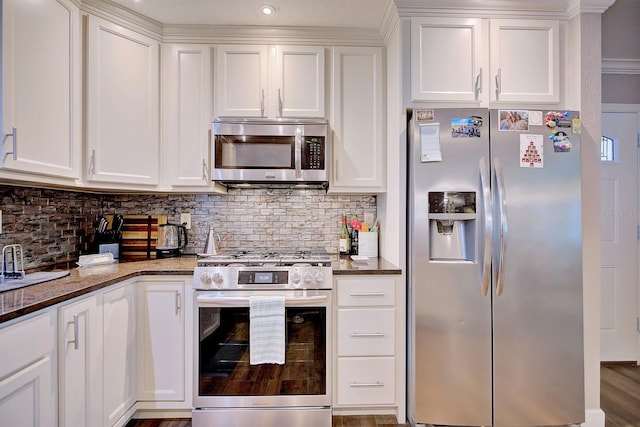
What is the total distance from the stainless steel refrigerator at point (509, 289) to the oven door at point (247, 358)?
22.1 inches

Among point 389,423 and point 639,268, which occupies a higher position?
point 639,268

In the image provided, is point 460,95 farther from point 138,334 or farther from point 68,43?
point 138,334

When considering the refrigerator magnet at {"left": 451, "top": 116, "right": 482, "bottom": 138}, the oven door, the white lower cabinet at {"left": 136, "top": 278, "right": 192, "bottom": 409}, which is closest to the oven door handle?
the oven door

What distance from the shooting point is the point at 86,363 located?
1484 mm

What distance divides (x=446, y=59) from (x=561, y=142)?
2.55ft

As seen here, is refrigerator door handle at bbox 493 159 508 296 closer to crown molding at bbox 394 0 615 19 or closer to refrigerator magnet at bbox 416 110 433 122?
refrigerator magnet at bbox 416 110 433 122

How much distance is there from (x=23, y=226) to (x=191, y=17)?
1618 mm

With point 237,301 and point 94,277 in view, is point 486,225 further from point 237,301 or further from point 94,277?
point 94,277

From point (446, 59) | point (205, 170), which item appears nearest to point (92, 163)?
point (205, 170)

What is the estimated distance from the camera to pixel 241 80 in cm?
222

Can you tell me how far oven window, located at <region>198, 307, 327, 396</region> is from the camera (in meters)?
1.84

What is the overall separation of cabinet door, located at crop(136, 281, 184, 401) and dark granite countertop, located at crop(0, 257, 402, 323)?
11 centimetres

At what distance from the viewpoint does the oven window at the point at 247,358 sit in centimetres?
184

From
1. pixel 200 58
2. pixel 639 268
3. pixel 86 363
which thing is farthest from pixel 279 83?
pixel 639 268
